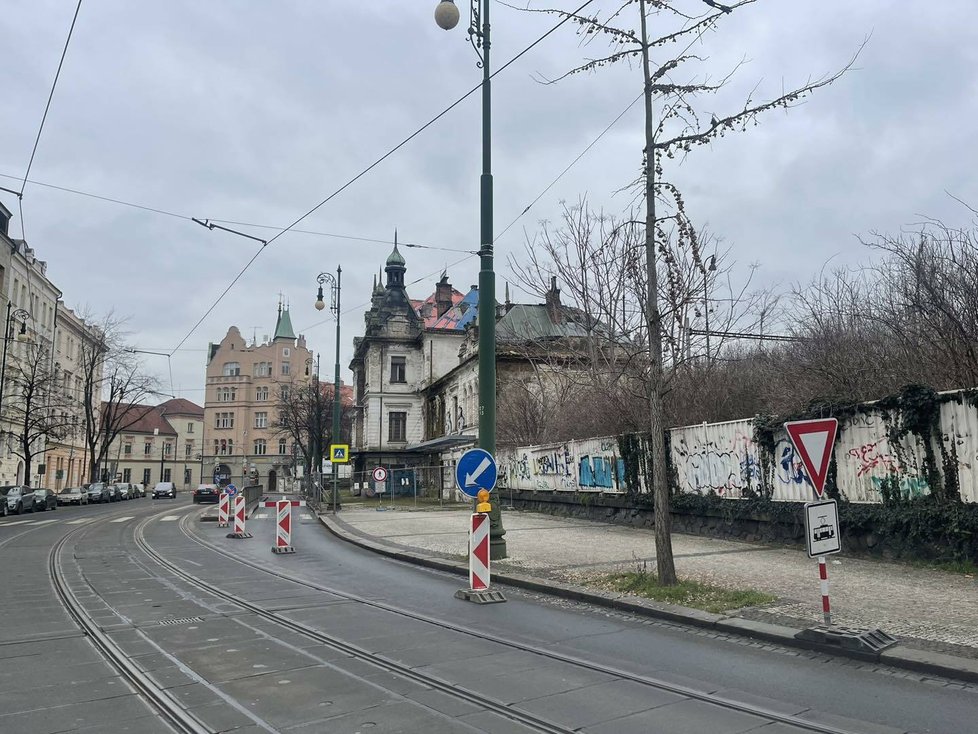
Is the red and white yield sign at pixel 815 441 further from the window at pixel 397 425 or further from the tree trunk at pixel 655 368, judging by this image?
the window at pixel 397 425

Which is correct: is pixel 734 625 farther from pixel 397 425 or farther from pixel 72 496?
pixel 397 425

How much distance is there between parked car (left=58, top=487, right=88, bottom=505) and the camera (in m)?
49.5

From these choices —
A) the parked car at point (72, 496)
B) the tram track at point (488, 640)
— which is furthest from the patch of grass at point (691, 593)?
the parked car at point (72, 496)

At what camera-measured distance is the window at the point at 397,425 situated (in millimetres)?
69625

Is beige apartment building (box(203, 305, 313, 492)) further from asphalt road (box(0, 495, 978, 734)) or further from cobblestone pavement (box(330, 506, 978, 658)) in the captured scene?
asphalt road (box(0, 495, 978, 734))

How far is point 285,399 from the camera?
80000mm

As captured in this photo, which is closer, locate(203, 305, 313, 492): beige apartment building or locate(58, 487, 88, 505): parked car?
locate(58, 487, 88, 505): parked car

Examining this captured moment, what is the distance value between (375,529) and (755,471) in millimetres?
11062

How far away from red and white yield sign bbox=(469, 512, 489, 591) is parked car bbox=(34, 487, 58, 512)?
39.3 metres

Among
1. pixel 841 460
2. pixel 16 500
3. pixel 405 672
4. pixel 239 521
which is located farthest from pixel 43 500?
pixel 405 672

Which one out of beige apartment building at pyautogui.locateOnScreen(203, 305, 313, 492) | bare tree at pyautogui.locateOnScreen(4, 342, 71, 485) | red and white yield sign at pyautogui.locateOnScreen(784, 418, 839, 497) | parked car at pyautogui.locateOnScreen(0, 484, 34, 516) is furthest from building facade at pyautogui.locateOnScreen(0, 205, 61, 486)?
red and white yield sign at pyautogui.locateOnScreen(784, 418, 839, 497)

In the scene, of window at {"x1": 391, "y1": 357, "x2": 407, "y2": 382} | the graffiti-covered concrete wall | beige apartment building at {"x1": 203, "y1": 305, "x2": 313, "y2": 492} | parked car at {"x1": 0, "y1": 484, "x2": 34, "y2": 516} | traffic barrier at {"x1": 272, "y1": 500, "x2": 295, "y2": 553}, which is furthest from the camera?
beige apartment building at {"x1": 203, "y1": 305, "x2": 313, "y2": 492}

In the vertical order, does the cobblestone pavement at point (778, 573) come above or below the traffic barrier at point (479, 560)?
below

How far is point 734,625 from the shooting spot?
7715 millimetres
